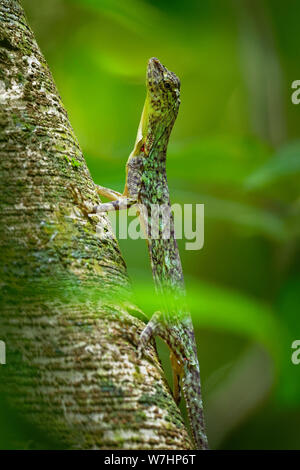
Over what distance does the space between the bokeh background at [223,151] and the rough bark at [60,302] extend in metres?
0.26

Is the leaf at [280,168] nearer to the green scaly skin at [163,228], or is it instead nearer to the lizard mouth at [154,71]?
the green scaly skin at [163,228]

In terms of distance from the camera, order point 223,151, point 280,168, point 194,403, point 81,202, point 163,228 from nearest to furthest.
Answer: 1. point 81,202
2. point 280,168
3. point 223,151
4. point 194,403
5. point 163,228

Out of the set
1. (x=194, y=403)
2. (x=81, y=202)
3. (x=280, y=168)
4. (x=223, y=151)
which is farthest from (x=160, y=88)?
(x=194, y=403)

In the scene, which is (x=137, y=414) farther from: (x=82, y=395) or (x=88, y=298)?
(x=88, y=298)

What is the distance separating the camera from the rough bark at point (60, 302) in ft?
5.11

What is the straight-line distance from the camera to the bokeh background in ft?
8.17

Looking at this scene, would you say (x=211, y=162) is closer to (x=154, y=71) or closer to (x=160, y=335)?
(x=160, y=335)

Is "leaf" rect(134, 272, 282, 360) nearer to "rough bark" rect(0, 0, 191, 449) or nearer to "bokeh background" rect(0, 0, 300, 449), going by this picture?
"bokeh background" rect(0, 0, 300, 449)

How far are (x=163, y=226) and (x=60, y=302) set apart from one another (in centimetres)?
157

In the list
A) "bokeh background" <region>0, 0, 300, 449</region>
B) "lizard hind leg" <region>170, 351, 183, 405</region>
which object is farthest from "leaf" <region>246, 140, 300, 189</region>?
"lizard hind leg" <region>170, 351, 183, 405</region>

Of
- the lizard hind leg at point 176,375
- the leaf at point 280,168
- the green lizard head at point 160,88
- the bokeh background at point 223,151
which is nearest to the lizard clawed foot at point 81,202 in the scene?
the bokeh background at point 223,151

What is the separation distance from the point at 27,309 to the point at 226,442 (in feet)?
11.5

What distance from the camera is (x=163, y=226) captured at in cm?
316
